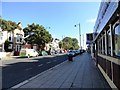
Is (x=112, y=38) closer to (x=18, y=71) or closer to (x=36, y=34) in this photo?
(x=18, y=71)

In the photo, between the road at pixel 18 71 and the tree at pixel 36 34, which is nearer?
the road at pixel 18 71

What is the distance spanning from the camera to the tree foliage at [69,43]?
488 ft

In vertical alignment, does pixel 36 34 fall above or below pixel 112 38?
above

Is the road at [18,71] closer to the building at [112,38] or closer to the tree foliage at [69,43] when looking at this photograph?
the building at [112,38]

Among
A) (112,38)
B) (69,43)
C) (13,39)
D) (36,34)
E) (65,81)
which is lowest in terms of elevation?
(65,81)

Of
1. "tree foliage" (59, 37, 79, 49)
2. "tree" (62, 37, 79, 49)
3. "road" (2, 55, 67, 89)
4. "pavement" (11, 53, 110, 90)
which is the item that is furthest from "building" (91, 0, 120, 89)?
"tree" (62, 37, 79, 49)

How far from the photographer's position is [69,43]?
16050cm

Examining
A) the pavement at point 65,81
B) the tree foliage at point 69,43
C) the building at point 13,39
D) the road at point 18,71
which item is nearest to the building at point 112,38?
the pavement at point 65,81

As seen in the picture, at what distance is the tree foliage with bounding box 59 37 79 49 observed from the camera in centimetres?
14862

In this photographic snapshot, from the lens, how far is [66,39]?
166 metres

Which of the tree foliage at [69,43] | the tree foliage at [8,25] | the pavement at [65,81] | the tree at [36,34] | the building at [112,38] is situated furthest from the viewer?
the tree foliage at [69,43]

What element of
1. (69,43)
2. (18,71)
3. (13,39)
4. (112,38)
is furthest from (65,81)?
(69,43)

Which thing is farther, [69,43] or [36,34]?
[69,43]

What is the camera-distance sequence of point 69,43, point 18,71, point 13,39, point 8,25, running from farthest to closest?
1. point 69,43
2. point 13,39
3. point 8,25
4. point 18,71
